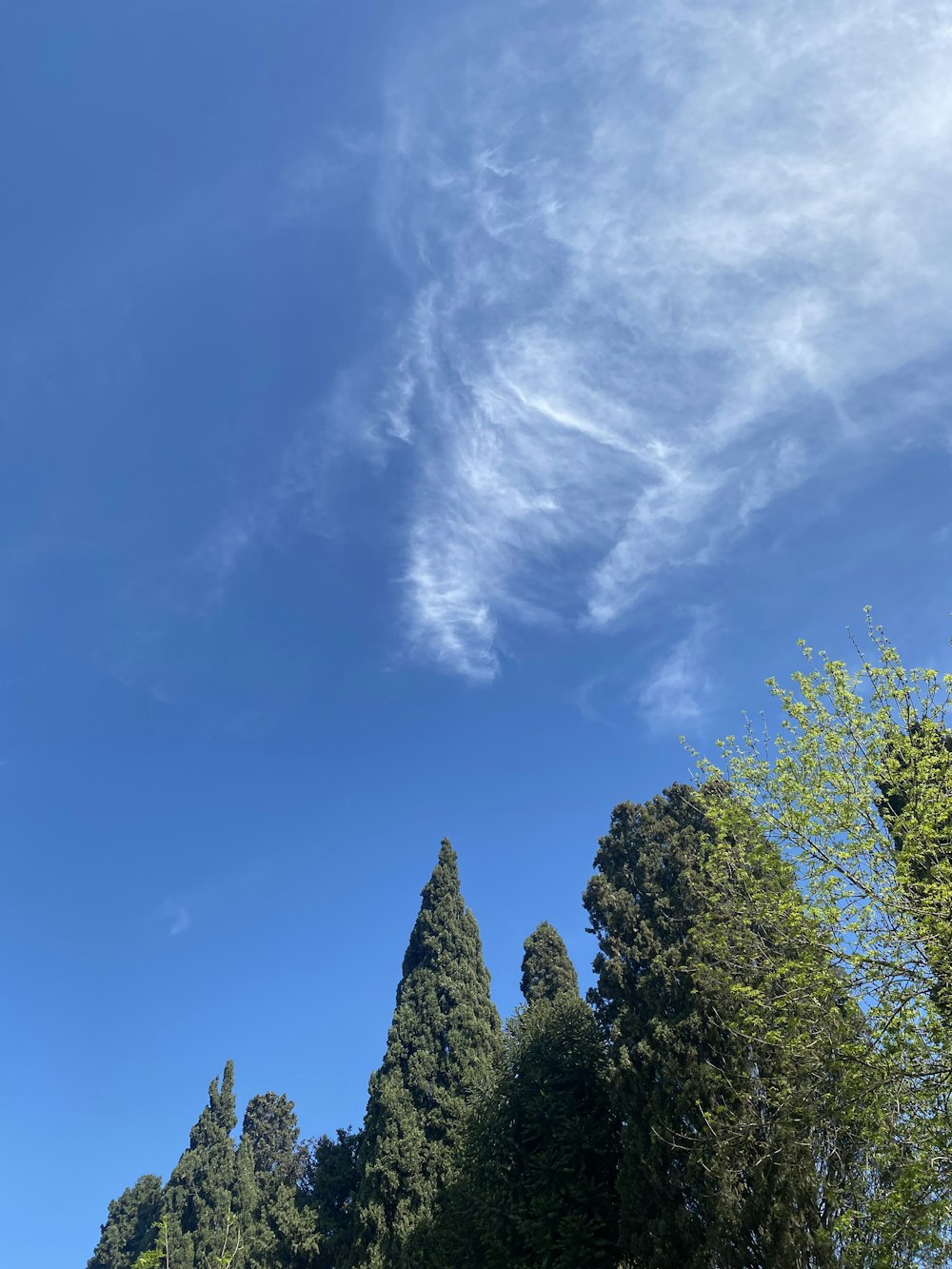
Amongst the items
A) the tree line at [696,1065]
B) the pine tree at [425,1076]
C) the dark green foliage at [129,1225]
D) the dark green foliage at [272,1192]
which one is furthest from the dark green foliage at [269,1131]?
the pine tree at [425,1076]

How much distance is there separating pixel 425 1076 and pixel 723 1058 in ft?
50.3

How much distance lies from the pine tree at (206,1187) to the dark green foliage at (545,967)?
22.1m

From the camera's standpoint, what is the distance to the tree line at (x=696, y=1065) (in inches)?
392

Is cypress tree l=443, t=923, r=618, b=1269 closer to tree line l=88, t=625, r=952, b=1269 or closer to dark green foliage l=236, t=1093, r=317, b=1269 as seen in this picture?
tree line l=88, t=625, r=952, b=1269

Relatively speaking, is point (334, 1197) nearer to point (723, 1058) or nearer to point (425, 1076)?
point (425, 1076)

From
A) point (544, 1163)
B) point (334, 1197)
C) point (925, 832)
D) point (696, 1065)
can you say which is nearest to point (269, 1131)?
point (334, 1197)

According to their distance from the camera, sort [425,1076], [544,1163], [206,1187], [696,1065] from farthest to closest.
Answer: [206,1187] < [425,1076] < [544,1163] < [696,1065]

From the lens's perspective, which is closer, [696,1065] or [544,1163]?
[696,1065]

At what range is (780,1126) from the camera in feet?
39.9

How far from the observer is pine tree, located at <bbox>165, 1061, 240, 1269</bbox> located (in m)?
41.3

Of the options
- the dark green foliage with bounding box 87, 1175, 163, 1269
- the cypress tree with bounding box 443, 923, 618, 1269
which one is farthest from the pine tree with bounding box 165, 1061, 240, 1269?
the cypress tree with bounding box 443, 923, 618, 1269

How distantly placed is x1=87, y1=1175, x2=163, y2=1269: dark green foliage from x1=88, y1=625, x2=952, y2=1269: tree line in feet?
84.8

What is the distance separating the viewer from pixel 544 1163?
20.0m

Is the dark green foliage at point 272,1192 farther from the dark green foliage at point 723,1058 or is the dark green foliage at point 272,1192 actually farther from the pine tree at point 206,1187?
the dark green foliage at point 723,1058
